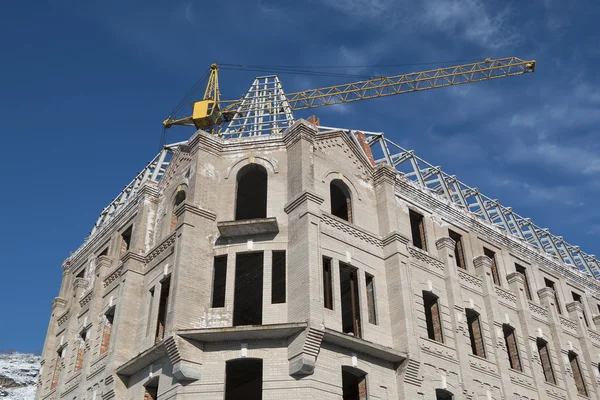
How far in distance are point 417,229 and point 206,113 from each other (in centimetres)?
1850

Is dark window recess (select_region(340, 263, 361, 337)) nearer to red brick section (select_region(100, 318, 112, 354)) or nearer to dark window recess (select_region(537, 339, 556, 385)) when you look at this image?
red brick section (select_region(100, 318, 112, 354))

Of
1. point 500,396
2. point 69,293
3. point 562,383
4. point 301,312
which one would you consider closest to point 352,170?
point 301,312

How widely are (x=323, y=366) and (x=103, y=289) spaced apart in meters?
14.0

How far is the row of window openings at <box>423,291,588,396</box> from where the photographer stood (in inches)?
1190

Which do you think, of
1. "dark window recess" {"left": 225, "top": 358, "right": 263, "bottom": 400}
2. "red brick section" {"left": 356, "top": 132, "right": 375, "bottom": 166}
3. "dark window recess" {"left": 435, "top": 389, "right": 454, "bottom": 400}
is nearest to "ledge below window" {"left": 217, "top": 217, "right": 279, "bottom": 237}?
"dark window recess" {"left": 225, "top": 358, "right": 263, "bottom": 400}

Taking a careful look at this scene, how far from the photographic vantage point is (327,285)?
85.8 ft

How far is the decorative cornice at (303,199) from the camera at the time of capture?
87.4 ft

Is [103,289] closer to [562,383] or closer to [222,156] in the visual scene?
[222,156]

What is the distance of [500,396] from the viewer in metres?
30.0

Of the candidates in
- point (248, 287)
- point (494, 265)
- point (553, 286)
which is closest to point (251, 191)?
point (248, 287)

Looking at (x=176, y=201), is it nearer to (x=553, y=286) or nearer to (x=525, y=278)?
(x=525, y=278)

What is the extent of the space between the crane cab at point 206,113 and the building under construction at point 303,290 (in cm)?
773

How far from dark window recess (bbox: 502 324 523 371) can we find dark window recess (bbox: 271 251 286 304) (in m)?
12.1

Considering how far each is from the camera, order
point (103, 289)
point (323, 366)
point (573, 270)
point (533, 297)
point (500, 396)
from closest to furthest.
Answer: point (323, 366) → point (500, 396) → point (103, 289) → point (533, 297) → point (573, 270)
